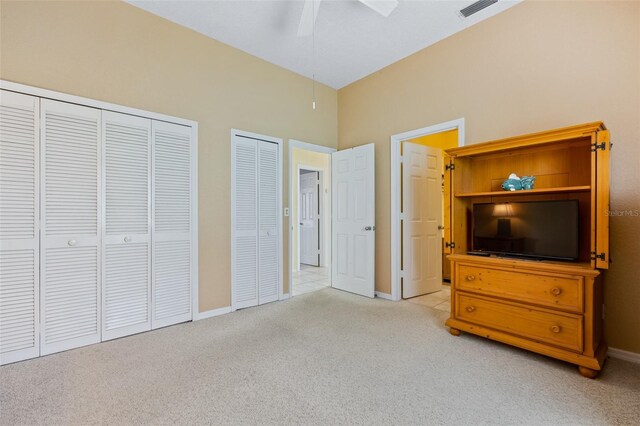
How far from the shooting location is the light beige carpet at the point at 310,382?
5.43 ft

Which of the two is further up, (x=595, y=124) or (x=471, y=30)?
(x=471, y=30)

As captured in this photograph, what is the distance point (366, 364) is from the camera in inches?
87.3

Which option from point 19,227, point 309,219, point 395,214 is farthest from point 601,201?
point 309,219

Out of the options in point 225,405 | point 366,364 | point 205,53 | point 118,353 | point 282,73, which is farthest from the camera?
point 282,73

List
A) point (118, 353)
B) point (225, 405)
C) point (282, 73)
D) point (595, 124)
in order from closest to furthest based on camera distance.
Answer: point (225, 405) → point (595, 124) → point (118, 353) → point (282, 73)

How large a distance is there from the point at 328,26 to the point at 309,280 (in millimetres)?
3773

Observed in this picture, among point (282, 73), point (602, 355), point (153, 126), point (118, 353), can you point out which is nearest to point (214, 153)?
point (153, 126)

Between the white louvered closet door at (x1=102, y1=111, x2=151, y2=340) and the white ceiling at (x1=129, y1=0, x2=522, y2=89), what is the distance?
1255 mm

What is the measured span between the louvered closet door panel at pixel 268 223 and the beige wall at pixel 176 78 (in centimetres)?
18

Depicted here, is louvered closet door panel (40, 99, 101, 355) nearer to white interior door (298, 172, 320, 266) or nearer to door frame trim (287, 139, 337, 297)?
door frame trim (287, 139, 337, 297)

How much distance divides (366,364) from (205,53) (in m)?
3.57

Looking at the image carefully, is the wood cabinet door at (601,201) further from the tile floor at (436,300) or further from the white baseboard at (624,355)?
the tile floor at (436,300)

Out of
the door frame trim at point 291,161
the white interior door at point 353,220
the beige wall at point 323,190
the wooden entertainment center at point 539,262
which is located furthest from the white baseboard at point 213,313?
the beige wall at point 323,190

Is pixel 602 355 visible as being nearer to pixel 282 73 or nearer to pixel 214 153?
pixel 214 153
